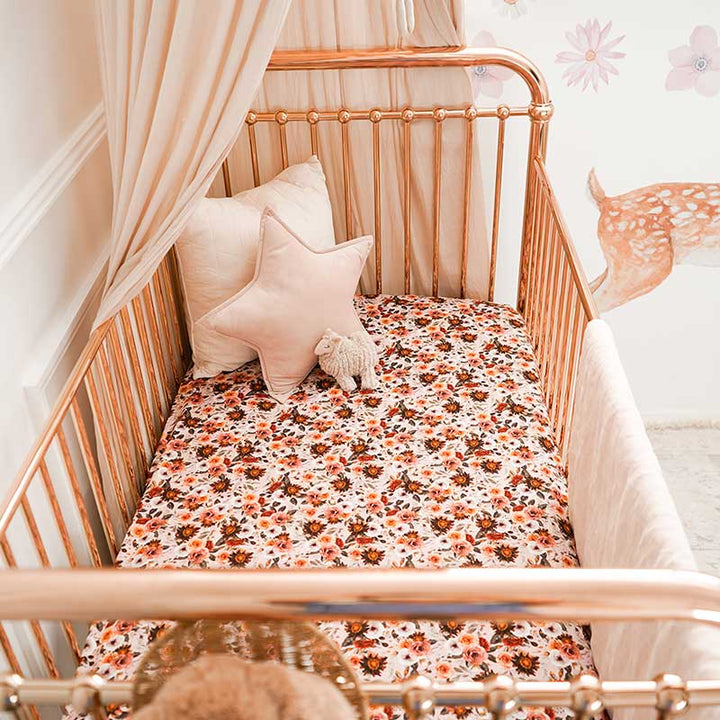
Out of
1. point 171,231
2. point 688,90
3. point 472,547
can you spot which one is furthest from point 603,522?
point 688,90

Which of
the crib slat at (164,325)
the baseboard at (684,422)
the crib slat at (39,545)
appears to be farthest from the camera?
the baseboard at (684,422)

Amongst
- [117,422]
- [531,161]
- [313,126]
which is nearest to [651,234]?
[531,161]

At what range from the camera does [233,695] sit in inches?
27.2

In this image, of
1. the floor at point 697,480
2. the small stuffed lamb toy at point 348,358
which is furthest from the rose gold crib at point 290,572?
the floor at point 697,480

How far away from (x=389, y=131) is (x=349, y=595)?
1802 millimetres

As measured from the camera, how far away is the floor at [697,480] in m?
2.55

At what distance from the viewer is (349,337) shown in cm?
206

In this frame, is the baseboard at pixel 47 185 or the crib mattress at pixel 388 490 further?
the baseboard at pixel 47 185

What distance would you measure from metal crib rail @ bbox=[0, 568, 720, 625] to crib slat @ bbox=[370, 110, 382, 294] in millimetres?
1721

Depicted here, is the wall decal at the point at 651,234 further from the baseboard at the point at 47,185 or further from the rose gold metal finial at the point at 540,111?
the baseboard at the point at 47,185

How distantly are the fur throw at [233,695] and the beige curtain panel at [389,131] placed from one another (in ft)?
5.87

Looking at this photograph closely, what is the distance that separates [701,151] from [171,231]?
173 cm

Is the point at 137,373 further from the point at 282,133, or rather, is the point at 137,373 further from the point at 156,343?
the point at 282,133

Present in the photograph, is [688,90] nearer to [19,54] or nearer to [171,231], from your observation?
[171,231]
